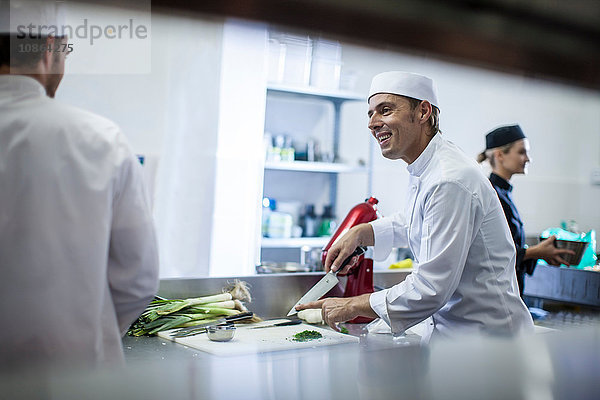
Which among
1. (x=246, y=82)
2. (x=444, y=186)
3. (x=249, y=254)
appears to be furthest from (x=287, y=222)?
(x=444, y=186)

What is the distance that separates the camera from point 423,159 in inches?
63.6

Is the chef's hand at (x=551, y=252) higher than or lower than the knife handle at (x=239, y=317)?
higher

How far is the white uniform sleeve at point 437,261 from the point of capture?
142cm

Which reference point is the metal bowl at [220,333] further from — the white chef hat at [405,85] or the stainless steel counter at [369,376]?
the stainless steel counter at [369,376]

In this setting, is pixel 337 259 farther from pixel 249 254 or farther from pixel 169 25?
pixel 249 254

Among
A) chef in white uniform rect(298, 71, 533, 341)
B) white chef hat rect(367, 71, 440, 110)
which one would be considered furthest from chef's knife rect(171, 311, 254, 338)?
white chef hat rect(367, 71, 440, 110)

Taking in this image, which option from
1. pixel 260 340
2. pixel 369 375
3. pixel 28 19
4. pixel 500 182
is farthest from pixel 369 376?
pixel 500 182

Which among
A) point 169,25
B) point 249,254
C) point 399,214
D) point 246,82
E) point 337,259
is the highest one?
point 246,82

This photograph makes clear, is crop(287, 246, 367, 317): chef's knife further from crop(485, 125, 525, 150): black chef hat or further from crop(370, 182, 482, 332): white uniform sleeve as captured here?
crop(485, 125, 525, 150): black chef hat

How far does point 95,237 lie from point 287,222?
9.44ft

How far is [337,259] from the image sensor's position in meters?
1.72

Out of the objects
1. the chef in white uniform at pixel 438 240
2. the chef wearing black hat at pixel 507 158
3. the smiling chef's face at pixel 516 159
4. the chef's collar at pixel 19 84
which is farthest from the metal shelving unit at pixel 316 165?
the chef's collar at pixel 19 84

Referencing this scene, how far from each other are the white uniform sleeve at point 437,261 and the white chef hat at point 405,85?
0.30 meters

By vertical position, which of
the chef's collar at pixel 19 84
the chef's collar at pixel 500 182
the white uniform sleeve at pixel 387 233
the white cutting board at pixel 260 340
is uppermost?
the chef's collar at pixel 19 84
